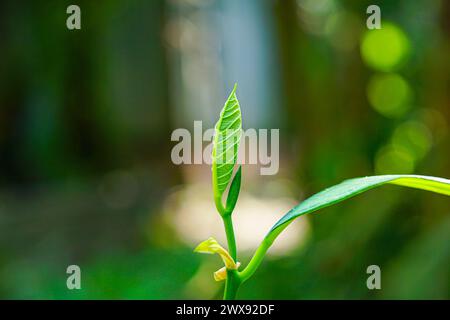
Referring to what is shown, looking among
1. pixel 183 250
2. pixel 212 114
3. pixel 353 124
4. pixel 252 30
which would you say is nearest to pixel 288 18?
pixel 353 124

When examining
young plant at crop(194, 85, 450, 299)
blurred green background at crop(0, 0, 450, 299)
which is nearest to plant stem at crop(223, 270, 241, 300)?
young plant at crop(194, 85, 450, 299)

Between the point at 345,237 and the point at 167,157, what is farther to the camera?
the point at 167,157

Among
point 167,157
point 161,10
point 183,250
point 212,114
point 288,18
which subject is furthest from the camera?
point 212,114

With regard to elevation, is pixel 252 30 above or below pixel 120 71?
above

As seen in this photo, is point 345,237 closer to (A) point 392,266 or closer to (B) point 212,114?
(A) point 392,266

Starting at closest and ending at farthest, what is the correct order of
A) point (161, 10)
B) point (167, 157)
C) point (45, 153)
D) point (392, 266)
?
point (392, 266) → point (45, 153) → point (161, 10) → point (167, 157)

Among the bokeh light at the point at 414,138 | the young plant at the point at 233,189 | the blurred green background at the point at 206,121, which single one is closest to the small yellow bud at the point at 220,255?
the young plant at the point at 233,189
